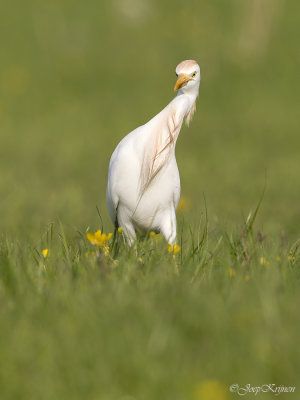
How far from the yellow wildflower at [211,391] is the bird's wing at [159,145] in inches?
61.4

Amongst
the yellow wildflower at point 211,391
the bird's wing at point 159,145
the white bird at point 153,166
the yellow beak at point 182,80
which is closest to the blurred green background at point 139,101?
the white bird at point 153,166

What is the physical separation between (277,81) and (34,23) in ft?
19.7

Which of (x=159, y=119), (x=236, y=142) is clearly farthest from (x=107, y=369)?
(x=236, y=142)

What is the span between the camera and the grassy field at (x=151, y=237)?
7.96 feet

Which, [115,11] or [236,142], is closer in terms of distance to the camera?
[236,142]

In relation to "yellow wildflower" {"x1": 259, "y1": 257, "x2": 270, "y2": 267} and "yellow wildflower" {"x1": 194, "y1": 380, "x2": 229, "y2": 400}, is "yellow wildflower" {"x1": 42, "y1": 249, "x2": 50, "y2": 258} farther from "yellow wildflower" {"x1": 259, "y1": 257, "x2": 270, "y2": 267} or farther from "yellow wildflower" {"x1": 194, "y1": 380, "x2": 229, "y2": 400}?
"yellow wildflower" {"x1": 194, "y1": 380, "x2": 229, "y2": 400}

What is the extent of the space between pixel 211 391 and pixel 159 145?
1.70m

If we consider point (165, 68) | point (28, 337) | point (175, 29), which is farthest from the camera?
point (175, 29)

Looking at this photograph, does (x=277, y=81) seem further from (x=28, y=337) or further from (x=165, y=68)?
(x=28, y=337)

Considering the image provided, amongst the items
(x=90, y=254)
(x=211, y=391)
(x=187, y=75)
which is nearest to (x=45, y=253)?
(x=90, y=254)

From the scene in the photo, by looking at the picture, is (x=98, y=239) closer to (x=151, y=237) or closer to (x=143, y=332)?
(x=151, y=237)

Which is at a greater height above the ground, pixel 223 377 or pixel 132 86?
pixel 223 377

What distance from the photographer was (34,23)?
50.0 ft

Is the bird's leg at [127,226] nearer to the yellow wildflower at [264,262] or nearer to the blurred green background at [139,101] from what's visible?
the yellow wildflower at [264,262]
